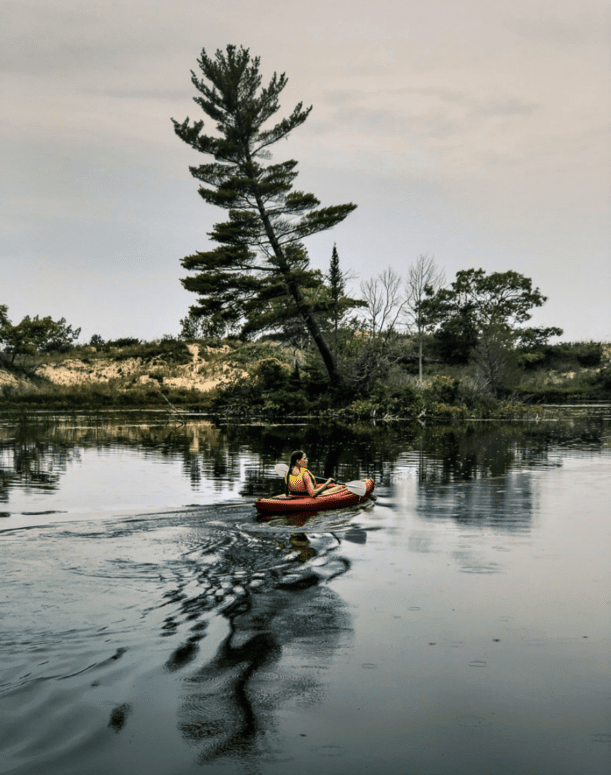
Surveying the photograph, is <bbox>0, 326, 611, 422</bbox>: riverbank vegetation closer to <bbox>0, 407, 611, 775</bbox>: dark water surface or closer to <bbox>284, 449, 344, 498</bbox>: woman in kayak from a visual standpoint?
<bbox>0, 407, 611, 775</bbox>: dark water surface

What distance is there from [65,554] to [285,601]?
129 inches

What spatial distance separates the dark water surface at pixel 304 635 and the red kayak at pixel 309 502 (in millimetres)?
223

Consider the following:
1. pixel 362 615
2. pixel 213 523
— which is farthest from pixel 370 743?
pixel 213 523

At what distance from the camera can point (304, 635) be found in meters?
6.27

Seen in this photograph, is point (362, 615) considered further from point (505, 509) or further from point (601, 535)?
point (505, 509)

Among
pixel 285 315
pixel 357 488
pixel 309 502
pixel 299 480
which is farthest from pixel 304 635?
pixel 285 315

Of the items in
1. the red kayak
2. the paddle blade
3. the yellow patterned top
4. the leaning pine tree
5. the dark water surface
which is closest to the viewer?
the dark water surface

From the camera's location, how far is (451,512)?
1255 cm

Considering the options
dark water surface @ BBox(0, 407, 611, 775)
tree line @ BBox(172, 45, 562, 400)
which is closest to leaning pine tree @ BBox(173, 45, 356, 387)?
tree line @ BBox(172, 45, 562, 400)

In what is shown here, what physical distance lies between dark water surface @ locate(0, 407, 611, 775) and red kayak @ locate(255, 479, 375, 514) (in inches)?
8.8

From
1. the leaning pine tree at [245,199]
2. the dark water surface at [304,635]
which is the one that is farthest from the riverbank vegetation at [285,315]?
the dark water surface at [304,635]

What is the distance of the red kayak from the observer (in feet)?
38.4

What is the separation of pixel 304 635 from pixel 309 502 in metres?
5.93

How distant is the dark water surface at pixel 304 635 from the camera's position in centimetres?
442
